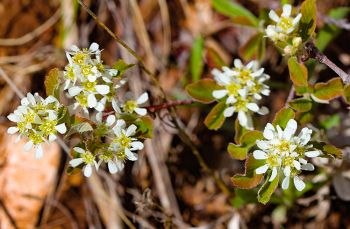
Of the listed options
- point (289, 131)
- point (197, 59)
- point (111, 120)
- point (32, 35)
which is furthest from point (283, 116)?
point (32, 35)

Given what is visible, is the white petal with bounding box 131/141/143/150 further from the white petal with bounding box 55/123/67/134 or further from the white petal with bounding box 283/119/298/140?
the white petal with bounding box 283/119/298/140

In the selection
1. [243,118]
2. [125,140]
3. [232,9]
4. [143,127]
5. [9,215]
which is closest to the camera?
[125,140]

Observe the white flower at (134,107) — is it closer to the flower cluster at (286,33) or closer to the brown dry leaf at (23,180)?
the flower cluster at (286,33)

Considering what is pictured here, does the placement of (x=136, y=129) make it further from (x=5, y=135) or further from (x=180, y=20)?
(x=180, y=20)

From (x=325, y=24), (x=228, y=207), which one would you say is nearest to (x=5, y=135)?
(x=228, y=207)

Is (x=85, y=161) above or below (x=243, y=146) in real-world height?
above

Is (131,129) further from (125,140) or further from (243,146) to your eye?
(243,146)
